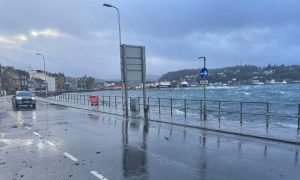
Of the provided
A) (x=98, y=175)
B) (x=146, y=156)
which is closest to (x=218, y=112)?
(x=146, y=156)

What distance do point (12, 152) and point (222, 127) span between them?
9.26m

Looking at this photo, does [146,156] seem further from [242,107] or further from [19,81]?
[19,81]

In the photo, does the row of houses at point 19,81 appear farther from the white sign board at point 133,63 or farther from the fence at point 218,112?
the white sign board at point 133,63

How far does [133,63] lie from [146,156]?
15617mm

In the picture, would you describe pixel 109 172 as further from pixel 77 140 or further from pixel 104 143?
pixel 77 140

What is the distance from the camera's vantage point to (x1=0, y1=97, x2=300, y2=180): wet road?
8.69 metres

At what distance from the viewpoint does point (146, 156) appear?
10.8 metres

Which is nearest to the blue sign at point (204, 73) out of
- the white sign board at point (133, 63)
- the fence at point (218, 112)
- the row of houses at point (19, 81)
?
the fence at point (218, 112)

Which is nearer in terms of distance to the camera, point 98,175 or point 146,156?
point 98,175

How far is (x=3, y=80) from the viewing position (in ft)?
514

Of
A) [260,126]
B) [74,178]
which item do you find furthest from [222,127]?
[74,178]

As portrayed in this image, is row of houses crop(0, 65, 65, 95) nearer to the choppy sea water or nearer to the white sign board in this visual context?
the choppy sea water

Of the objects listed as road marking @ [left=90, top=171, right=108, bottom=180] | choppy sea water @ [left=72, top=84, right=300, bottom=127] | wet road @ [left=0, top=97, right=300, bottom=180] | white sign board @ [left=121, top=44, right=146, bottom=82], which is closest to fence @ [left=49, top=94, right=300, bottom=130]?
choppy sea water @ [left=72, top=84, right=300, bottom=127]

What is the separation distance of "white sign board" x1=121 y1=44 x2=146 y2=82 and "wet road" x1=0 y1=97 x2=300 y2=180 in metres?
10.2
